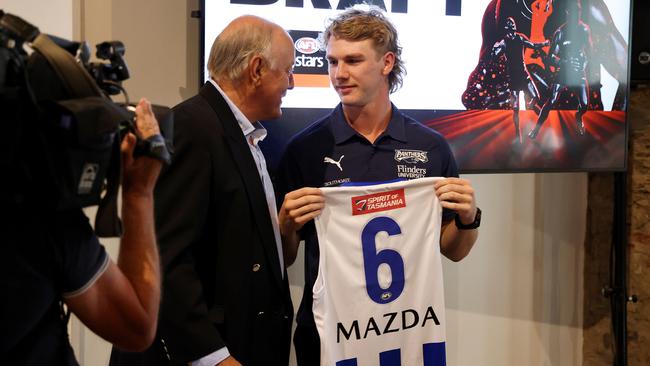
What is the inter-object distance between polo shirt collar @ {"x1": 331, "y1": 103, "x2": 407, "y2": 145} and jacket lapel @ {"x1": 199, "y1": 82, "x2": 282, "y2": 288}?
545 millimetres

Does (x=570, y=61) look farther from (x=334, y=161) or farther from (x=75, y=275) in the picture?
(x=75, y=275)

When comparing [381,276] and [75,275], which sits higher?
[75,275]

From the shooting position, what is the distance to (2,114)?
103cm

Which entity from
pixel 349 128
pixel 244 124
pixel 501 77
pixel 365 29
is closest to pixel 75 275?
pixel 244 124

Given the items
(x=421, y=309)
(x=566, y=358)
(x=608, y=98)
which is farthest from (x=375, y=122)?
(x=566, y=358)

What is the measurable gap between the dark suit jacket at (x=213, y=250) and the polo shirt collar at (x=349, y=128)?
1.81 feet

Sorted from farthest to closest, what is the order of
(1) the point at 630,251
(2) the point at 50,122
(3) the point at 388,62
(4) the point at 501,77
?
(1) the point at 630,251 → (4) the point at 501,77 → (3) the point at 388,62 → (2) the point at 50,122

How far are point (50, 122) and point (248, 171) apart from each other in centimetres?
101

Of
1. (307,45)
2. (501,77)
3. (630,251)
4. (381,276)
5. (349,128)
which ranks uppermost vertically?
(307,45)

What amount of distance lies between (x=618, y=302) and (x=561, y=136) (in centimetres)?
92

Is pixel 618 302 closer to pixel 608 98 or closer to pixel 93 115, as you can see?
pixel 608 98

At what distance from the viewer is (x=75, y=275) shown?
1.14 meters

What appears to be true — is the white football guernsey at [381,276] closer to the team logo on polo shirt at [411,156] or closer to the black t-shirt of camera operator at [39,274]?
the team logo on polo shirt at [411,156]

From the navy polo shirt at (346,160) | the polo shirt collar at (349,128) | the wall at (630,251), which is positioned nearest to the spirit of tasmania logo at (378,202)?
the navy polo shirt at (346,160)
